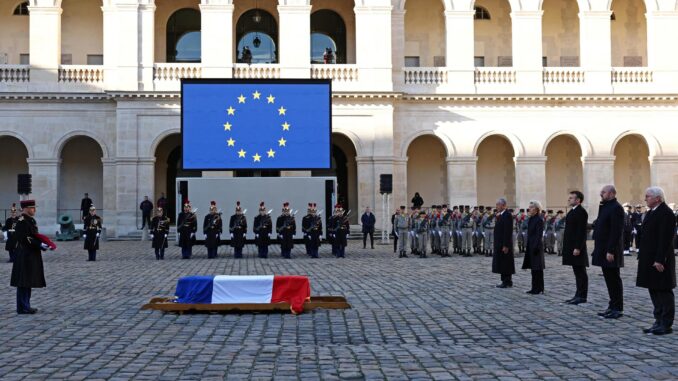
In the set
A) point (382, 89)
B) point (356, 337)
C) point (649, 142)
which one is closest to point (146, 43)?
point (382, 89)

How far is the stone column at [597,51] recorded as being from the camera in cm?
3812

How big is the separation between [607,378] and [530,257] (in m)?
7.32

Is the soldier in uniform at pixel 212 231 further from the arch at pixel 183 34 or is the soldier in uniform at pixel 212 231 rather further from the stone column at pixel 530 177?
the stone column at pixel 530 177

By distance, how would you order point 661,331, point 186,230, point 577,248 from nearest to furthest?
point 661,331 → point 577,248 → point 186,230

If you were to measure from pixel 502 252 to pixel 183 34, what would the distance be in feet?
91.0

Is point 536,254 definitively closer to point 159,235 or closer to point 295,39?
point 159,235

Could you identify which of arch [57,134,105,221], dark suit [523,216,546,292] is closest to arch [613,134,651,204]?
arch [57,134,105,221]

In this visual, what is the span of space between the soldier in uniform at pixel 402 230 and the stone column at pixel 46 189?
17178 millimetres

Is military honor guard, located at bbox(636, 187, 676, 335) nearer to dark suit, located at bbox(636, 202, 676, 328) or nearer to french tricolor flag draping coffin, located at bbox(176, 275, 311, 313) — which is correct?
dark suit, located at bbox(636, 202, 676, 328)

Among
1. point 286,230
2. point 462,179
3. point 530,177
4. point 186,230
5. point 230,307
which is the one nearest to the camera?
point 230,307

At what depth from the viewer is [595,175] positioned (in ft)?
125

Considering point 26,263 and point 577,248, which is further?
point 577,248

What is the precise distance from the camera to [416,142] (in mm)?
40406

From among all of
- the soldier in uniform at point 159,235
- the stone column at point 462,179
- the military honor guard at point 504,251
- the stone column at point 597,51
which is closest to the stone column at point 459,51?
the stone column at point 462,179
